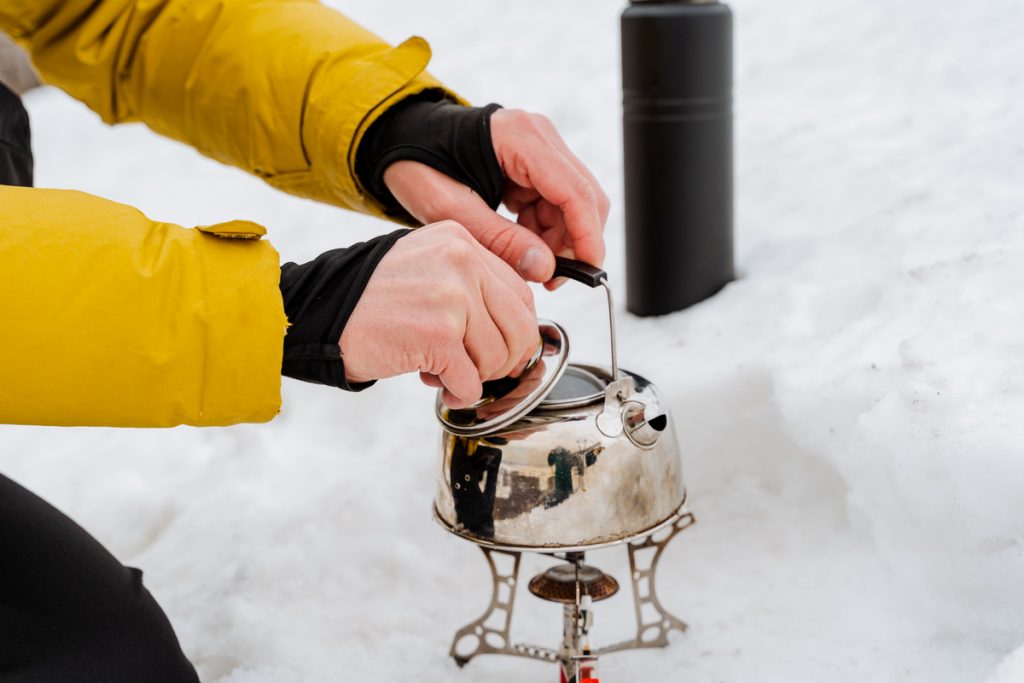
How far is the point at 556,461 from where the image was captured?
5.49ft

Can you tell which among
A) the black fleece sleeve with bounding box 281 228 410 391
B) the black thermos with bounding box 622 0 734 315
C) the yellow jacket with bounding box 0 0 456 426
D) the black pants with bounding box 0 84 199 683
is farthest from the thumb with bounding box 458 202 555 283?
the black thermos with bounding box 622 0 734 315

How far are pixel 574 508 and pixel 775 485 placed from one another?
0.95m

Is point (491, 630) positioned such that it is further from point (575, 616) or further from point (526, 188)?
point (526, 188)

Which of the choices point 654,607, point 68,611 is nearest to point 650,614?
point 654,607

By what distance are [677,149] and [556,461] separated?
4.81 ft

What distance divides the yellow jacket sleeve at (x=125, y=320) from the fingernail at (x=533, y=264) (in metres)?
0.46

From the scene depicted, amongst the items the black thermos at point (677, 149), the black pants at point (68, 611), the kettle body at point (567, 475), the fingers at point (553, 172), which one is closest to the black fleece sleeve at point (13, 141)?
the black pants at point (68, 611)

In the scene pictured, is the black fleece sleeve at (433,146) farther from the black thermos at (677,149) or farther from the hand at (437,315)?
the black thermos at (677,149)

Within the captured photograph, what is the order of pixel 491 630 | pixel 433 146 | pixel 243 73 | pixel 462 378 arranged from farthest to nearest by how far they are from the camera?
pixel 243 73 → pixel 491 630 → pixel 433 146 → pixel 462 378

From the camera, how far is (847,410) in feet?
7.30

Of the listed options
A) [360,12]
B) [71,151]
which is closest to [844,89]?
[360,12]

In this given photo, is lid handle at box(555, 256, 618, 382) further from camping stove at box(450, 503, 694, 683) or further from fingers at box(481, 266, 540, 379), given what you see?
camping stove at box(450, 503, 694, 683)

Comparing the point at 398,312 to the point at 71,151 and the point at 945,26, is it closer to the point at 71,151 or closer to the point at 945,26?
the point at 945,26

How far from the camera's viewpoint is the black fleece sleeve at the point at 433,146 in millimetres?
1906
